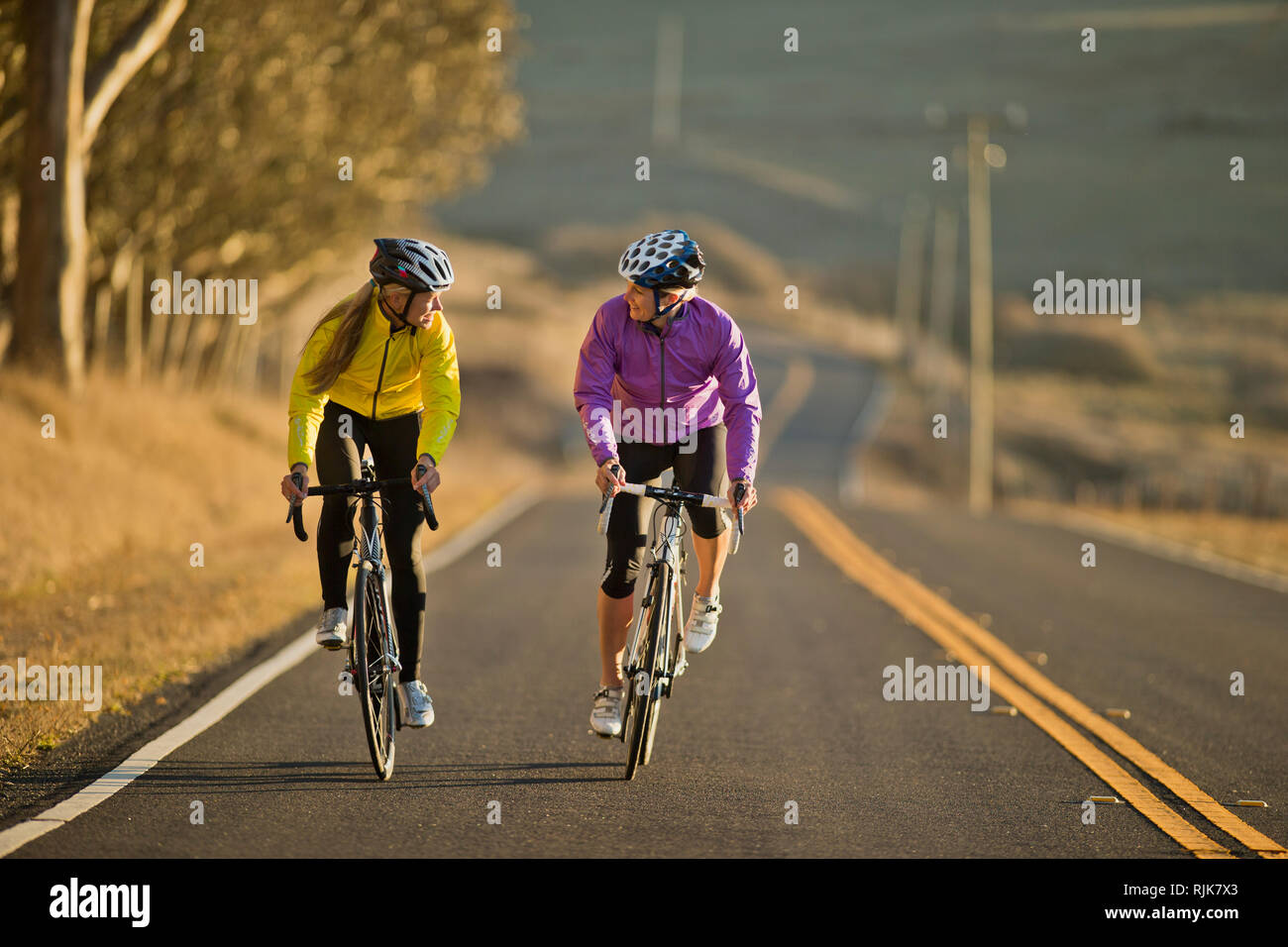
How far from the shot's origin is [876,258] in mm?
152250

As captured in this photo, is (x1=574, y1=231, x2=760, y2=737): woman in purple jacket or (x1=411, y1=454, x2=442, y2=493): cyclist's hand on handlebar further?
(x1=574, y1=231, x2=760, y2=737): woman in purple jacket

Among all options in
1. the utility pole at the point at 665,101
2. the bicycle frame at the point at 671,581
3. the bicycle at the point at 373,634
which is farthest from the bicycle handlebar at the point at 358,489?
the utility pole at the point at 665,101

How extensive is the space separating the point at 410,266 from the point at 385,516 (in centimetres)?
117

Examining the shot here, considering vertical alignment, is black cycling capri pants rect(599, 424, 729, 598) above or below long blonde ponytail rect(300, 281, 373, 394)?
below

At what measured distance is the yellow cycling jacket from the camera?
22.0 feet

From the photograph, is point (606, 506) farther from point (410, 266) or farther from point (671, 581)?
point (410, 266)

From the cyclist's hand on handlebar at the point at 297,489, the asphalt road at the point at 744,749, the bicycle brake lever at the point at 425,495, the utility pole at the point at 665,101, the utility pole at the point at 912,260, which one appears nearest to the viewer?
the asphalt road at the point at 744,749

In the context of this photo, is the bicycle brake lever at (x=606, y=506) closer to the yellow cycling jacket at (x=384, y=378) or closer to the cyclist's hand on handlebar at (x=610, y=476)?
the cyclist's hand on handlebar at (x=610, y=476)

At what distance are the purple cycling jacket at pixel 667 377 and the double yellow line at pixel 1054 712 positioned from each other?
229 cm

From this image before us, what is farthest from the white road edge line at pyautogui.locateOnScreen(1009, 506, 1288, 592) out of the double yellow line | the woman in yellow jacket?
the woman in yellow jacket

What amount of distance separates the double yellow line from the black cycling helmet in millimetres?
3767

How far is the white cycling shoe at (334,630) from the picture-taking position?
22.0 feet

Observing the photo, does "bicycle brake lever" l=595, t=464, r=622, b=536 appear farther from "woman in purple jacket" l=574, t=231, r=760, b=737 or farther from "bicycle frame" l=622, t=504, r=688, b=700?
"bicycle frame" l=622, t=504, r=688, b=700

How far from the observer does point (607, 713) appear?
7148 millimetres
